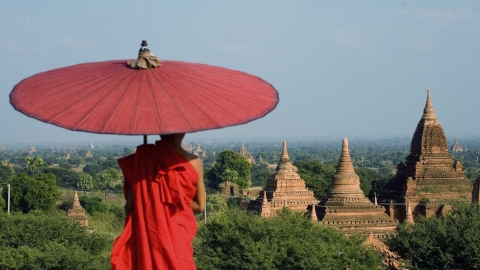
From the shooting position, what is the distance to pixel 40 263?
72.2 feet

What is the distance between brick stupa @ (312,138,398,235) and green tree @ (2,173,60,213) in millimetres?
25292

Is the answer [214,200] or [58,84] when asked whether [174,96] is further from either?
[214,200]

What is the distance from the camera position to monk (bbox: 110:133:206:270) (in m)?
4.48

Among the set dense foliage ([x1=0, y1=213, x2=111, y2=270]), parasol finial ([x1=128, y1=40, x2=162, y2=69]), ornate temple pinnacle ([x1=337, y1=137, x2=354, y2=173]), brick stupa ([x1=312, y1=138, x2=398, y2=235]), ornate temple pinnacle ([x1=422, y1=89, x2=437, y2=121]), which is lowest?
dense foliage ([x1=0, y1=213, x2=111, y2=270])

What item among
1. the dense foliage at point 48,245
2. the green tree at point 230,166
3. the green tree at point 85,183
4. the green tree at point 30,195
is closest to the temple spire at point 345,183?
the dense foliage at point 48,245

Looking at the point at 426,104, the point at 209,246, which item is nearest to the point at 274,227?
the point at 209,246

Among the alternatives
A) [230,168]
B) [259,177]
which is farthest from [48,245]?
[259,177]

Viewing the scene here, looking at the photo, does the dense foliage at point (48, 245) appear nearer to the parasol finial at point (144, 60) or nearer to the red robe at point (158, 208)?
the red robe at point (158, 208)

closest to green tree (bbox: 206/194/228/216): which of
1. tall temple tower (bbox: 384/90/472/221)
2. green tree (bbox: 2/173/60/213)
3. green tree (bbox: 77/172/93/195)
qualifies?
green tree (bbox: 2/173/60/213)

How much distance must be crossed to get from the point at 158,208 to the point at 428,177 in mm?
35542

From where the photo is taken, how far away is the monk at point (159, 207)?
177 inches

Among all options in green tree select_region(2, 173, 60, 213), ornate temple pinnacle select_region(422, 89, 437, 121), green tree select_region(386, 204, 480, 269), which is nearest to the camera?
green tree select_region(386, 204, 480, 269)

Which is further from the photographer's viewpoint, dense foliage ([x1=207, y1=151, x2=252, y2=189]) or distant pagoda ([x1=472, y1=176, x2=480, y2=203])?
dense foliage ([x1=207, y1=151, x2=252, y2=189])

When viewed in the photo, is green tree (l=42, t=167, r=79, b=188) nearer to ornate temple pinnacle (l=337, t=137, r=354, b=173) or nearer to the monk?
ornate temple pinnacle (l=337, t=137, r=354, b=173)
